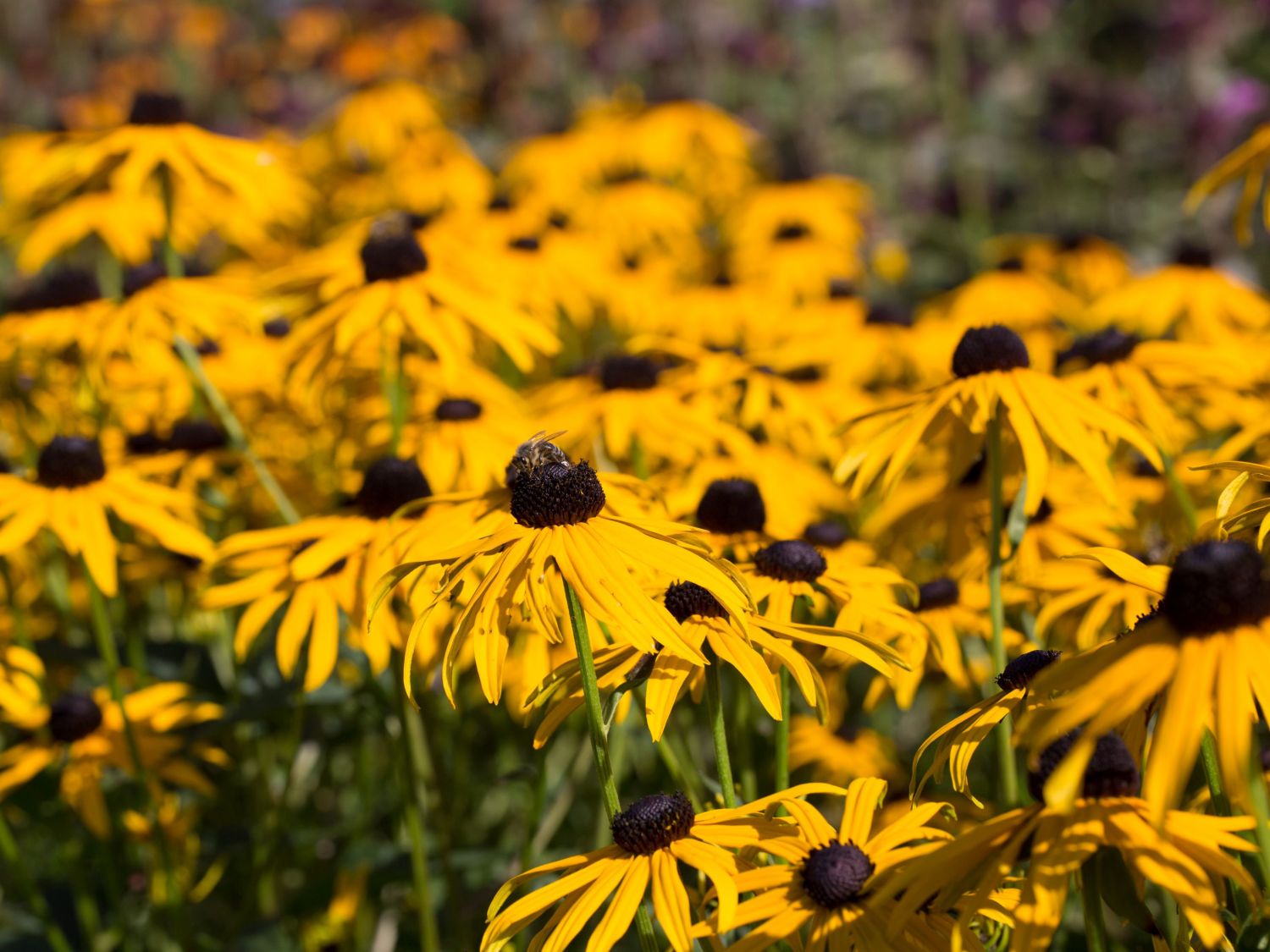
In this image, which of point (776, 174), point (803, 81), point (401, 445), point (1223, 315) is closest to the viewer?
point (401, 445)

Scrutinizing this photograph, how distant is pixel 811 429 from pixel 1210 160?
A: 545cm

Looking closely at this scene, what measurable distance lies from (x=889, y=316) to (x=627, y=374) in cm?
136

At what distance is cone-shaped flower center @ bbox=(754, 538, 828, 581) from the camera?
6.73ft

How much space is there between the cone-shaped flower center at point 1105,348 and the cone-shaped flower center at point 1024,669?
1175 millimetres

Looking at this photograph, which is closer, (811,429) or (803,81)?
(811,429)

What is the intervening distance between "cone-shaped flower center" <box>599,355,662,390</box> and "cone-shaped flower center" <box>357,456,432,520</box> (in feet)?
2.34

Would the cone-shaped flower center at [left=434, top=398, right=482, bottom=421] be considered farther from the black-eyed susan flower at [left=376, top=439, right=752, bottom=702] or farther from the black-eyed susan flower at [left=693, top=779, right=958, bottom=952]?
the black-eyed susan flower at [left=693, top=779, right=958, bottom=952]

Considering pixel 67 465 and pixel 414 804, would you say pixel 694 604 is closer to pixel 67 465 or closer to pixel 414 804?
pixel 414 804

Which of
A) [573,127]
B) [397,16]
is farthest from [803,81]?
[573,127]

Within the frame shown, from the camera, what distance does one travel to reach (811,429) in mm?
3326

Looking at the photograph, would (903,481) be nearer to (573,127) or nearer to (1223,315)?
(1223,315)

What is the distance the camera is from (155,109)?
3094 mm

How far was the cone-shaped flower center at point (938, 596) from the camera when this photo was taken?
2.48 m

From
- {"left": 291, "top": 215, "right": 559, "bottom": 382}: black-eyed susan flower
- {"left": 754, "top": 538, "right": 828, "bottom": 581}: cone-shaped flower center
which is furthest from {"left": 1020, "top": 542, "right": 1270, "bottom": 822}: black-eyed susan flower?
{"left": 291, "top": 215, "right": 559, "bottom": 382}: black-eyed susan flower
